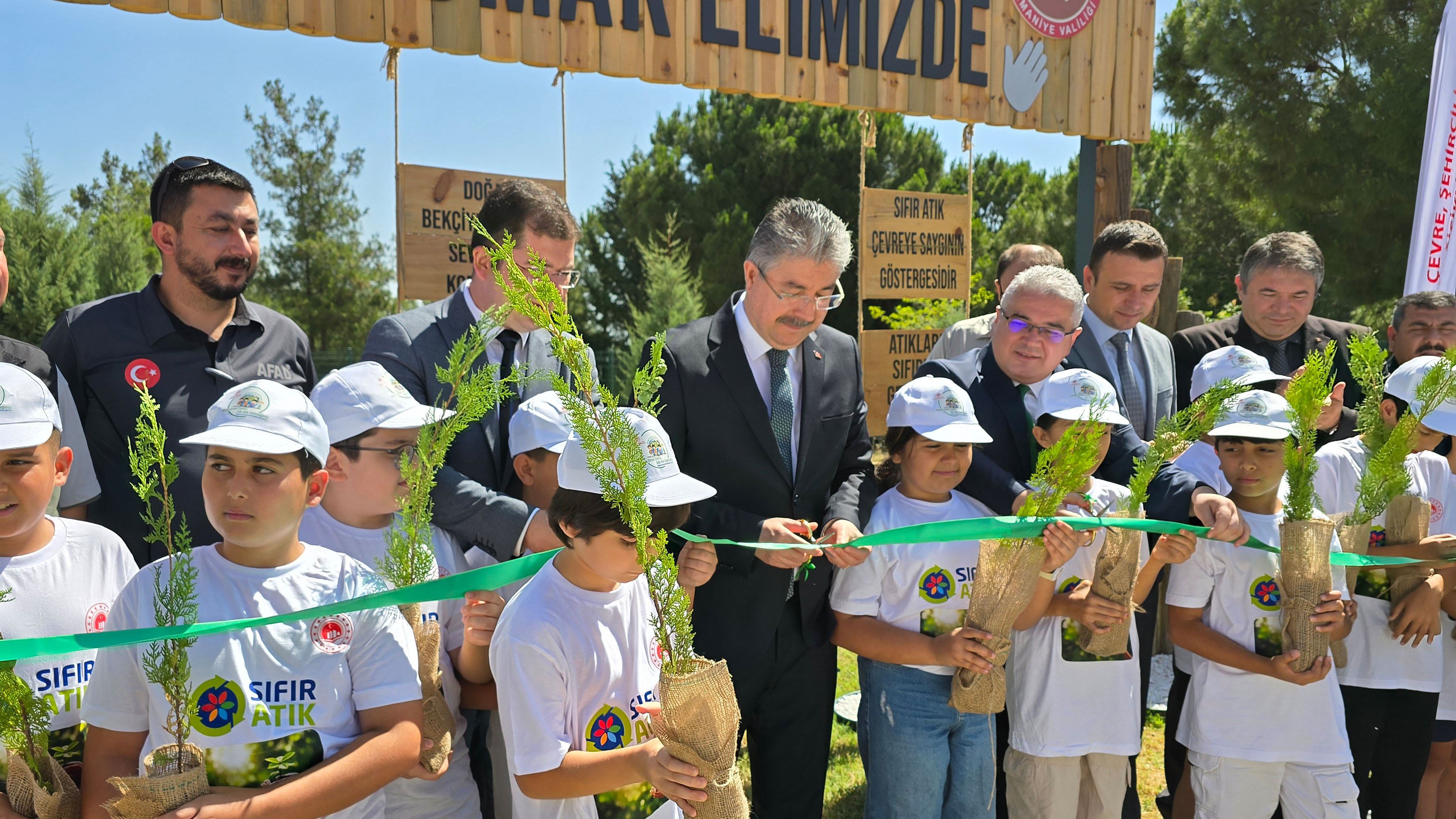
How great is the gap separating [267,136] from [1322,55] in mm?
24544

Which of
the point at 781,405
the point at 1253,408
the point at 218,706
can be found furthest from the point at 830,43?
the point at 218,706

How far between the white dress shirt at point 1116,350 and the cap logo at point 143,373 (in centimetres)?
352

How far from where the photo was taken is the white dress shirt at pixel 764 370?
3.19 metres

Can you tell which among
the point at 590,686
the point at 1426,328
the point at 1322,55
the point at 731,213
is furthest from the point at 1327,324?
the point at 731,213

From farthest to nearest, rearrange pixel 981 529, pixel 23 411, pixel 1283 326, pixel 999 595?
pixel 1283 326 < pixel 981 529 < pixel 999 595 < pixel 23 411

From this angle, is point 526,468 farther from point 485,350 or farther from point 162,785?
point 162,785

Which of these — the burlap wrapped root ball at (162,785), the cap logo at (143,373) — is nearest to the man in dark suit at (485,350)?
the cap logo at (143,373)

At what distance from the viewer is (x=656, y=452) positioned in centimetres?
216

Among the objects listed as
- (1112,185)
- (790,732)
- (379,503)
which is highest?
(1112,185)

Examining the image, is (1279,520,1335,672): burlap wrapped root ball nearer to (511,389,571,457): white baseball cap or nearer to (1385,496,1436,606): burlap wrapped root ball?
(1385,496,1436,606): burlap wrapped root ball

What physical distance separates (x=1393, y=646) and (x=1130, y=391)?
1.34 meters

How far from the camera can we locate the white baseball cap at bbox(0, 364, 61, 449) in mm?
2029

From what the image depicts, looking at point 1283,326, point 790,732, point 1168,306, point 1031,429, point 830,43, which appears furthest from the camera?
point 1168,306

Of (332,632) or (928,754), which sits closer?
(332,632)
